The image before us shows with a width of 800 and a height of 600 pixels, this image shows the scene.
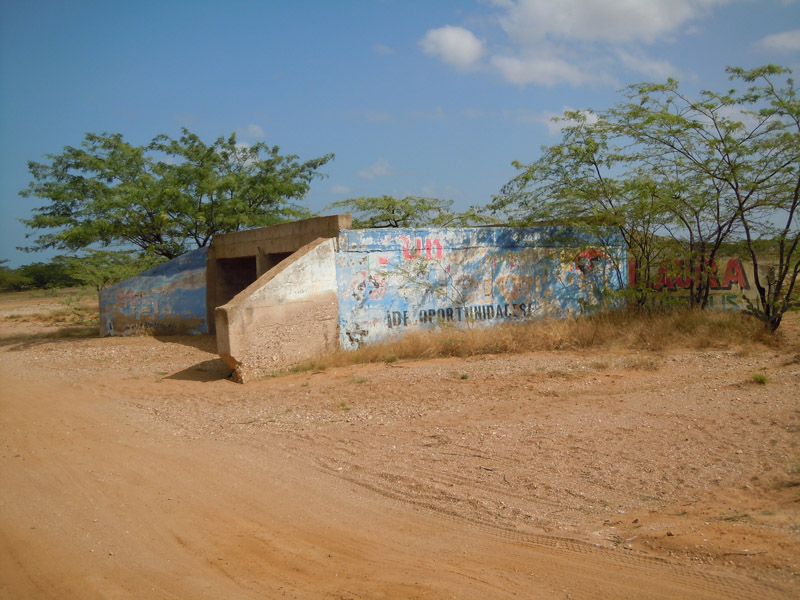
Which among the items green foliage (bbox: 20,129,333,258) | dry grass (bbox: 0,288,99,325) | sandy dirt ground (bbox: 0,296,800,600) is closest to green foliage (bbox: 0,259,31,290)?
dry grass (bbox: 0,288,99,325)

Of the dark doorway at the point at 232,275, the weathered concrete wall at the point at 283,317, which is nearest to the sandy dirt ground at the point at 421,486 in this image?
the weathered concrete wall at the point at 283,317

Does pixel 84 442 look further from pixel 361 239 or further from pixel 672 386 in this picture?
pixel 672 386

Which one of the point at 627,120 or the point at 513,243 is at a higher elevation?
the point at 627,120

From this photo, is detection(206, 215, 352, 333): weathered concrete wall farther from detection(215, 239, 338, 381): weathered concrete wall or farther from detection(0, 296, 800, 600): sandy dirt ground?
detection(0, 296, 800, 600): sandy dirt ground

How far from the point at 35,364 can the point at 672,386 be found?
1162 centimetres

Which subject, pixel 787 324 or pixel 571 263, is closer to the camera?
pixel 787 324

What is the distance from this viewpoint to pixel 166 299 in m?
15.2

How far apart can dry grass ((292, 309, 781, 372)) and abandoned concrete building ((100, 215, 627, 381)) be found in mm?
576

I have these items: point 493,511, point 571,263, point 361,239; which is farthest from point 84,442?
point 571,263

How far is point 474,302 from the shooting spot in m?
12.4

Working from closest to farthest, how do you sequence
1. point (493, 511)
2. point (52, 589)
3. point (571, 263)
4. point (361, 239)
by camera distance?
1. point (52, 589)
2. point (493, 511)
3. point (361, 239)
4. point (571, 263)

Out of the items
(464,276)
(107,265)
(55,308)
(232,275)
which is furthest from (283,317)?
(55,308)

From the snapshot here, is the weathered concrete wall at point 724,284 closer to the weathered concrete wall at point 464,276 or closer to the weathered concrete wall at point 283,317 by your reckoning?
the weathered concrete wall at point 464,276

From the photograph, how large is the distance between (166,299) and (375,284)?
6.35 meters
